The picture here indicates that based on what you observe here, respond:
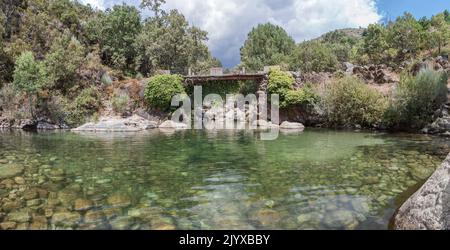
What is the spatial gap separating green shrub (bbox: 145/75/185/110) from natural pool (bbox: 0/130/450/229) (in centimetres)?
1768

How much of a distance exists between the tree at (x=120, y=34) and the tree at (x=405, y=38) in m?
30.2

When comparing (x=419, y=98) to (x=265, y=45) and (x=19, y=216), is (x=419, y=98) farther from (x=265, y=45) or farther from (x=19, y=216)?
(x=265, y=45)

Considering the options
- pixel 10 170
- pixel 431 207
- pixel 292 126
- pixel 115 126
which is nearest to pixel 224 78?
pixel 292 126

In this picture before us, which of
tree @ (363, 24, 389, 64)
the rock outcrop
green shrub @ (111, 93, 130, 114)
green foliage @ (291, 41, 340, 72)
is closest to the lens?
the rock outcrop

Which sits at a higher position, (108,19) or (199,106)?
(108,19)

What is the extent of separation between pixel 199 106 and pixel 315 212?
25.4 m

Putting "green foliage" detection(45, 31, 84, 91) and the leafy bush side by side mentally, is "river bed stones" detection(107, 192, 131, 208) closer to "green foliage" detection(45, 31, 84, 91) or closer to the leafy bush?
"green foliage" detection(45, 31, 84, 91)

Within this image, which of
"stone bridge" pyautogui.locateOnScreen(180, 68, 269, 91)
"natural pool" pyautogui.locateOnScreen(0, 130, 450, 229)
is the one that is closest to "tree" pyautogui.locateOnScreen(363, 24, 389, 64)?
"stone bridge" pyautogui.locateOnScreen(180, 68, 269, 91)

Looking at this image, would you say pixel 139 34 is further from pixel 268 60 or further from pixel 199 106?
pixel 268 60

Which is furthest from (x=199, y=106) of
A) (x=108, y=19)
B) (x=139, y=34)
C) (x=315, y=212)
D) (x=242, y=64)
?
(x=315, y=212)

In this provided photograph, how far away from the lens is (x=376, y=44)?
134ft

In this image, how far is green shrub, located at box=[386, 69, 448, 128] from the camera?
19.9 meters

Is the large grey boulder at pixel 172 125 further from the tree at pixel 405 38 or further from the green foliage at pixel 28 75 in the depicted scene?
the tree at pixel 405 38
